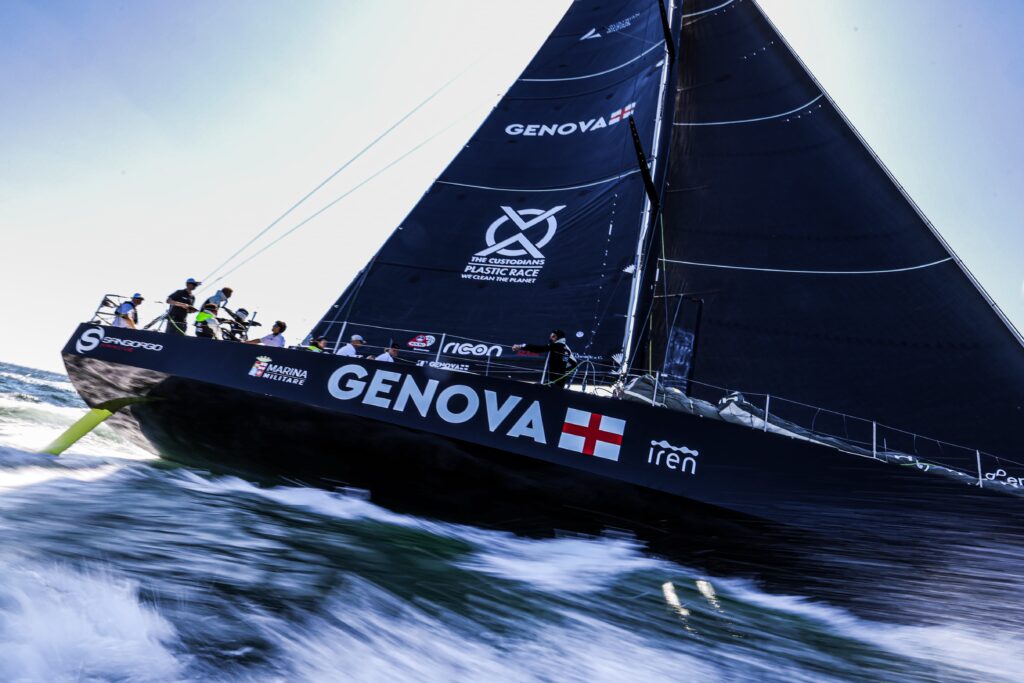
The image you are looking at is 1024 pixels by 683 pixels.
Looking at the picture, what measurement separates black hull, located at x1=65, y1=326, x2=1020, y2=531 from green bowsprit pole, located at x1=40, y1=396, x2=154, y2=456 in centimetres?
47

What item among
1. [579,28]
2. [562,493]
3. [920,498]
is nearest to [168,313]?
[562,493]

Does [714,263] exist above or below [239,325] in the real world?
above

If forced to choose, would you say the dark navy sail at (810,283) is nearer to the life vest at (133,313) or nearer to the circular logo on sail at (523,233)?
the circular logo on sail at (523,233)

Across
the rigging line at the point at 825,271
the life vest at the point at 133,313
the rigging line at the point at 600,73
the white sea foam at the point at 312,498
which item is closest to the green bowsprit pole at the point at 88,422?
the life vest at the point at 133,313

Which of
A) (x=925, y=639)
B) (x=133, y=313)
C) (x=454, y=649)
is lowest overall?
(x=454, y=649)

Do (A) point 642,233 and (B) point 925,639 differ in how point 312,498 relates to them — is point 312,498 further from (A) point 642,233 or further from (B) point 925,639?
(B) point 925,639

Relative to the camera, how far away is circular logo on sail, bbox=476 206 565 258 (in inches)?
277

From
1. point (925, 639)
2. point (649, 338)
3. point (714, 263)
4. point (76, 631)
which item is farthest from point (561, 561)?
point (714, 263)

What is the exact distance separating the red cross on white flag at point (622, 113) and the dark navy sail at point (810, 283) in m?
0.95

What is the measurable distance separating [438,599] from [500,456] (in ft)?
4.12

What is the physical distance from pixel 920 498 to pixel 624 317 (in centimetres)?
301

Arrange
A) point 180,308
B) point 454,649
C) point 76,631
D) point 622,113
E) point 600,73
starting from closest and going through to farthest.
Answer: point 76,631 → point 454,649 → point 180,308 → point 622,113 → point 600,73

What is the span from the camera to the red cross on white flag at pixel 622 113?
795 cm

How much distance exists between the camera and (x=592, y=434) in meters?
3.96
